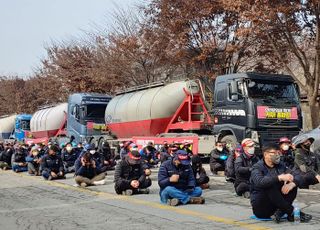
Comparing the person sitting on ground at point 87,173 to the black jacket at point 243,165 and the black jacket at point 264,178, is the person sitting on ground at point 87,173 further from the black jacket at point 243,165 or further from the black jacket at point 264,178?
the black jacket at point 264,178

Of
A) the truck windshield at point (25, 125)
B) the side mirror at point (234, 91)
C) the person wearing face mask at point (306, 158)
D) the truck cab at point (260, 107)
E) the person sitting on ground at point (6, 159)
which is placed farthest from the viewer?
the truck windshield at point (25, 125)

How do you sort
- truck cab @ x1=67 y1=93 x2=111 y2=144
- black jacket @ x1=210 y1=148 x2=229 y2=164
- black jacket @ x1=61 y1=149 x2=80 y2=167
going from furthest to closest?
truck cab @ x1=67 y1=93 x2=111 y2=144, black jacket @ x1=61 y1=149 x2=80 y2=167, black jacket @ x1=210 y1=148 x2=229 y2=164

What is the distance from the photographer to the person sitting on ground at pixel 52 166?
1623 cm

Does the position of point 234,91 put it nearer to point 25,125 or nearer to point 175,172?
point 175,172

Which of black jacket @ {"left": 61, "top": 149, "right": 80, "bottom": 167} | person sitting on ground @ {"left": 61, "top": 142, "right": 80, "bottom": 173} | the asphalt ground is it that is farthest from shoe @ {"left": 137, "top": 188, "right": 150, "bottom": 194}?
black jacket @ {"left": 61, "top": 149, "right": 80, "bottom": 167}

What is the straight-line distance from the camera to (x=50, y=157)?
1652cm

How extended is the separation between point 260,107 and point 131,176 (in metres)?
6.05

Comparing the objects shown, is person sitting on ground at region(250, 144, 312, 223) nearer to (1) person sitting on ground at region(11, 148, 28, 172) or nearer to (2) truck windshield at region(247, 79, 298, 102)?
(2) truck windshield at region(247, 79, 298, 102)

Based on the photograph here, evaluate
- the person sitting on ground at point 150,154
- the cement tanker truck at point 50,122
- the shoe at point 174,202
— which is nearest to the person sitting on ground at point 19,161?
the person sitting on ground at point 150,154

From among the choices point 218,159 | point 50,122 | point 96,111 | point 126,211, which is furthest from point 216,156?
point 50,122

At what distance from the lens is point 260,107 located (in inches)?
615

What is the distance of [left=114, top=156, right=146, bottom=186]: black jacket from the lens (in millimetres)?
11125

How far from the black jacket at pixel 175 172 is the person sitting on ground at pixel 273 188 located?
2251mm

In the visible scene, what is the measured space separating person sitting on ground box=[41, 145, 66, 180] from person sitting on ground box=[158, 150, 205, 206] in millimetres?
7513
